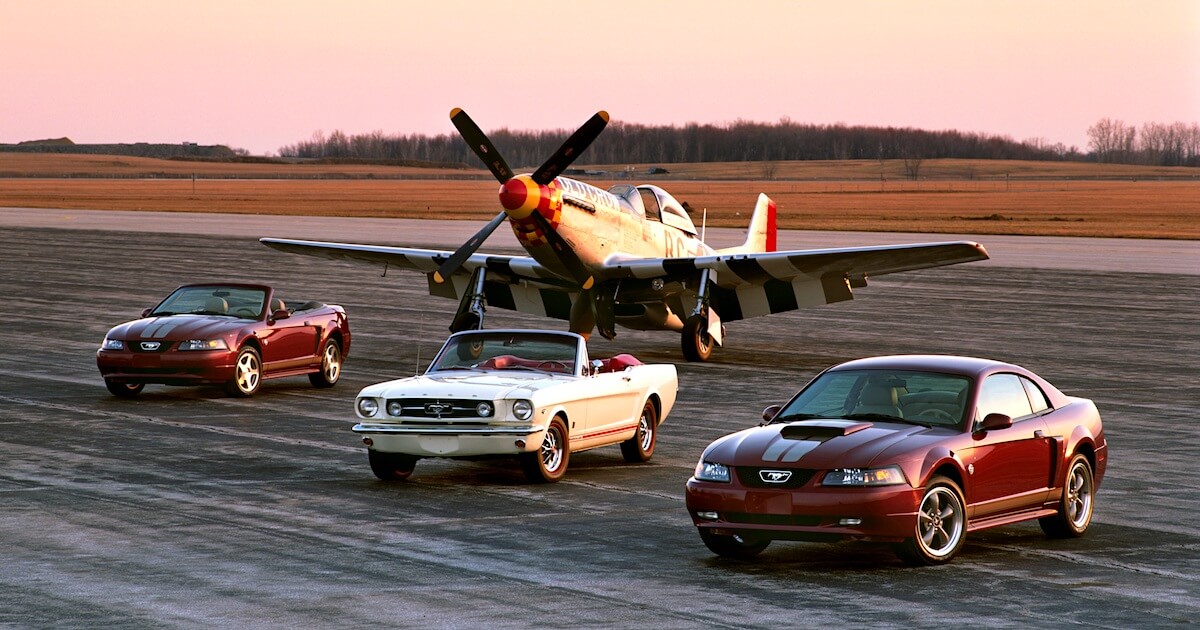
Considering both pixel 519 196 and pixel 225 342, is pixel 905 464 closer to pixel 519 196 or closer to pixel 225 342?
pixel 225 342

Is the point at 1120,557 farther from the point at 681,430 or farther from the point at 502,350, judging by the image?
the point at 681,430

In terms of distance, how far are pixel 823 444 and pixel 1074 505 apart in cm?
255

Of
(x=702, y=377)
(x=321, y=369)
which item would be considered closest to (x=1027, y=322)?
(x=702, y=377)

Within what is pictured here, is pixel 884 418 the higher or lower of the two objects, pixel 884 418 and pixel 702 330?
the higher

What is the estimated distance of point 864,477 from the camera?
413 inches

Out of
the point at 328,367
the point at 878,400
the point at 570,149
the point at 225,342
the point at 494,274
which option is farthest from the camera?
the point at 494,274

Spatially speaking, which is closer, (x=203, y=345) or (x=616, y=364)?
(x=616, y=364)

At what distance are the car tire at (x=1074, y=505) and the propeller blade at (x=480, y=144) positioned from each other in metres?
15.4

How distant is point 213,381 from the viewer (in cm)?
2064

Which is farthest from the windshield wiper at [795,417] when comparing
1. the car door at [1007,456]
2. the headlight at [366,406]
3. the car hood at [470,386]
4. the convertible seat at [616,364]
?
the headlight at [366,406]

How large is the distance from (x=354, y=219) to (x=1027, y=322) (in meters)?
52.2

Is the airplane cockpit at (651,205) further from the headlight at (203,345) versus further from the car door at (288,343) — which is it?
the headlight at (203,345)

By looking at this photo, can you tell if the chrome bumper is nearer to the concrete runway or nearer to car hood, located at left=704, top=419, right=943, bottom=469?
the concrete runway

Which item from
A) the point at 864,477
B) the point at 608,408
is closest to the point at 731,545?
the point at 864,477
